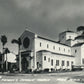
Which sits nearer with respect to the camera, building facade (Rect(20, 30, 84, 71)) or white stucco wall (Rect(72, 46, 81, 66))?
building facade (Rect(20, 30, 84, 71))

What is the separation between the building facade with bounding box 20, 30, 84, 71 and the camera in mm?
61875

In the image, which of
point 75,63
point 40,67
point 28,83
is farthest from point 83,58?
point 28,83

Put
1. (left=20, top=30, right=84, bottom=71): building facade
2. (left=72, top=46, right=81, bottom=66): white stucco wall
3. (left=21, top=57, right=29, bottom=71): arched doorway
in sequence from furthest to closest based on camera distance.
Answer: (left=72, top=46, right=81, bottom=66): white stucco wall
(left=21, top=57, right=29, bottom=71): arched doorway
(left=20, top=30, right=84, bottom=71): building facade

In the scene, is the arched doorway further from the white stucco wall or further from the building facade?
the white stucco wall

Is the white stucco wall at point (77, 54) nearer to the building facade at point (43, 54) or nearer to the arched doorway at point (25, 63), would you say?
the building facade at point (43, 54)

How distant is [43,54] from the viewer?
61188mm

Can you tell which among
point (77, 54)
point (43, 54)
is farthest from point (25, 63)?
point (77, 54)

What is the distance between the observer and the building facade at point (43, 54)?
61.9 m

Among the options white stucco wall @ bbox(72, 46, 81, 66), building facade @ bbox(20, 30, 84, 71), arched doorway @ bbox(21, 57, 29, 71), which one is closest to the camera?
building facade @ bbox(20, 30, 84, 71)

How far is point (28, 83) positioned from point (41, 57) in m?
37.1

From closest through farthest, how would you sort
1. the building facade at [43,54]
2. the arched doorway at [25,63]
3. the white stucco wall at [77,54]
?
the building facade at [43,54] → the arched doorway at [25,63] → the white stucco wall at [77,54]

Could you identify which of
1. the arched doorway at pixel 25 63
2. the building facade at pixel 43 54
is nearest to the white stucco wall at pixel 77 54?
the building facade at pixel 43 54

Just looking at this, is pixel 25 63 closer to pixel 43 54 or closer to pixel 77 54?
pixel 43 54

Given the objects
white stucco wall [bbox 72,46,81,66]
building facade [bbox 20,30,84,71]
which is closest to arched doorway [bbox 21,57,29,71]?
building facade [bbox 20,30,84,71]
